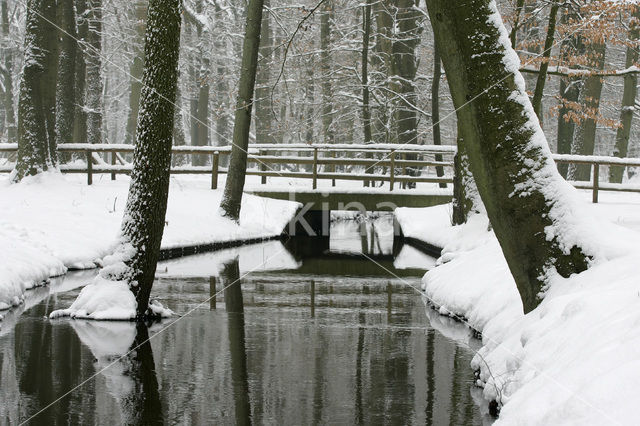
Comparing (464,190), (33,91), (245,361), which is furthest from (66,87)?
(245,361)

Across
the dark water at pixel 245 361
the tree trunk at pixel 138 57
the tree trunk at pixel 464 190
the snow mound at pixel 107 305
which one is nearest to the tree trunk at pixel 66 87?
the tree trunk at pixel 138 57

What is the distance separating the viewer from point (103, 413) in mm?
6297

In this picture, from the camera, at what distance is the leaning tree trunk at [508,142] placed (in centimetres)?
693

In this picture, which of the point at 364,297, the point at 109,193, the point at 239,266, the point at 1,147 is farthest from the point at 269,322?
the point at 1,147

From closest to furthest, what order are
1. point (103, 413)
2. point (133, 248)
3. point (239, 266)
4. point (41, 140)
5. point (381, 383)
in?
point (103, 413)
point (381, 383)
point (133, 248)
point (239, 266)
point (41, 140)

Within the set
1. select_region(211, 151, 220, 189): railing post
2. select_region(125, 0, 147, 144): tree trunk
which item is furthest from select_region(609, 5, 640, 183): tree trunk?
select_region(125, 0, 147, 144): tree trunk

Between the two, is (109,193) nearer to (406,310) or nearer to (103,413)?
A: (406,310)

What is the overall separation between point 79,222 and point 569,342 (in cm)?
1251

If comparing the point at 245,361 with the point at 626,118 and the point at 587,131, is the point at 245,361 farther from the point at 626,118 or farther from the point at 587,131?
the point at 626,118

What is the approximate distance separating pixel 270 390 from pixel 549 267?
8.63 ft

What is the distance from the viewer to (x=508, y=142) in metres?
6.97

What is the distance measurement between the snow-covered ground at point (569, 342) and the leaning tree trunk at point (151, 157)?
413 cm

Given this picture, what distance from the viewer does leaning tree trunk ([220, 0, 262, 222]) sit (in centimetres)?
1931

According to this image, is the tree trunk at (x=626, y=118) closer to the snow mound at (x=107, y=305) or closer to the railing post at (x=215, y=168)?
the railing post at (x=215, y=168)
